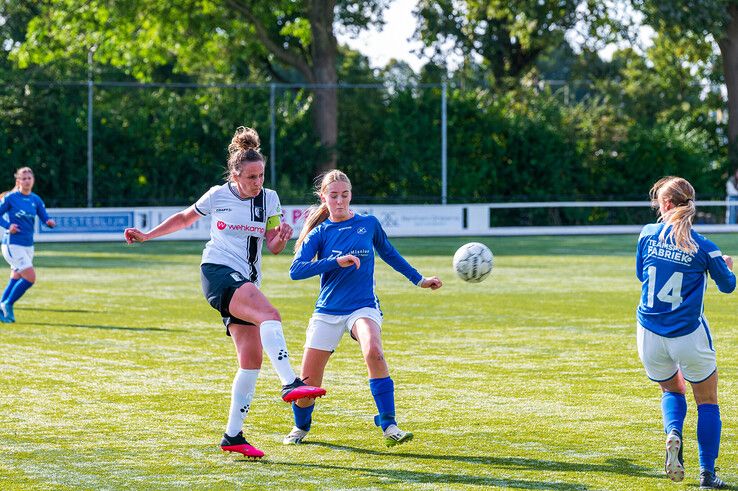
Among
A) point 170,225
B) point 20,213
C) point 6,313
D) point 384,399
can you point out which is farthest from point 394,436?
point 20,213

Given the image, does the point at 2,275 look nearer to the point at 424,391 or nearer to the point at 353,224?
the point at 424,391

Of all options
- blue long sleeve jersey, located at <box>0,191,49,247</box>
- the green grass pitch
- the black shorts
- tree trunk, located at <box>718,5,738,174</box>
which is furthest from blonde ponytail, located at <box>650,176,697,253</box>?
tree trunk, located at <box>718,5,738,174</box>

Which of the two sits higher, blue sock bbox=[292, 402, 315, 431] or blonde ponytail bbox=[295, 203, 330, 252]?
blonde ponytail bbox=[295, 203, 330, 252]

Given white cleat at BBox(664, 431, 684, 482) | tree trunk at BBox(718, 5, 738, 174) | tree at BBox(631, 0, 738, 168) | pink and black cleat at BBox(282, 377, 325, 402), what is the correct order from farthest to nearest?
tree trunk at BBox(718, 5, 738, 174)
tree at BBox(631, 0, 738, 168)
pink and black cleat at BBox(282, 377, 325, 402)
white cleat at BBox(664, 431, 684, 482)

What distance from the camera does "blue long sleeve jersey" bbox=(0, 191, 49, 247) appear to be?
1593 cm

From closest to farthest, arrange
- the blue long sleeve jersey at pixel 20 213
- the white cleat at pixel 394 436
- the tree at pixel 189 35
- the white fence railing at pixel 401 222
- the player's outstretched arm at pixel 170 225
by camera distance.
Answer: the white cleat at pixel 394 436 < the player's outstretched arm at pixel 170 225 < the blue long sleeve jersey at pixel 20 213 < the white fence railing at pixel 401 222 < the tree at pixel 189 35

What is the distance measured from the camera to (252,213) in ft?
25.0

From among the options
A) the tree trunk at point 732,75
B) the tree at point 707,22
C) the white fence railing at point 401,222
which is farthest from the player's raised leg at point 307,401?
the tree trunk at point 732,75

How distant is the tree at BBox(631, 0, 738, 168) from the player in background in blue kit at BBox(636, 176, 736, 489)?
1435 inches

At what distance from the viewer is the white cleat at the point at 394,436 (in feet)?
25.3

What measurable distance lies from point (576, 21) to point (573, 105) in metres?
3.23

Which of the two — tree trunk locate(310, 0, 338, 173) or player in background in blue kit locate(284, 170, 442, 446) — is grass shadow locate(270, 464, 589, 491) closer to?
player in background in blue kit locate(284, 170, 442, 446)

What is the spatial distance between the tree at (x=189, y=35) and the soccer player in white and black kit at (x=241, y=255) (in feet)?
107

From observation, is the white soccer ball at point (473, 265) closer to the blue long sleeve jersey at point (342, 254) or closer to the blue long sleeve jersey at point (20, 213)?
the blue long sleeve jersey at point (342, 254)
